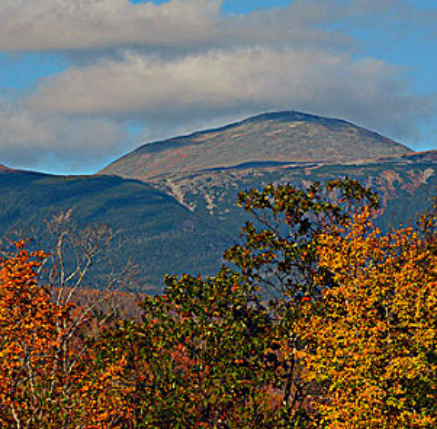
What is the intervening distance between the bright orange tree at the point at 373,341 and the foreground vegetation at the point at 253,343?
0.22ft

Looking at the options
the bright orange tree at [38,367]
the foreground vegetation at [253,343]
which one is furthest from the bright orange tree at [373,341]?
the bright orange tree at [38,367]

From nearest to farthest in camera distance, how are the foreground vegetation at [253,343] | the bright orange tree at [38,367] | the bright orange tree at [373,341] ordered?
the bright orange tree at [373,341], the bright orange tree at [38,367], the foreground vegetation at [253,343]

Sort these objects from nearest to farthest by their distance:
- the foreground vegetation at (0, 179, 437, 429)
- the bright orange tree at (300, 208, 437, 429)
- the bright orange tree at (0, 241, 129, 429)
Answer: the bright orange tree at (300, 208, 437, 429)
the bright orange tree at (0, 241, 129, 429)
the foreground vegetation at (0, 179, 437, 429)

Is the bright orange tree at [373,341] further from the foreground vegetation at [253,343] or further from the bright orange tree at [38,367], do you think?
the bright orange tree at [38,367]

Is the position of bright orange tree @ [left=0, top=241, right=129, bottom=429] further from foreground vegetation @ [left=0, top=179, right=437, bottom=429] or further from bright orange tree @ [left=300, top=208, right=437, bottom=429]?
bright orange tree @ [left=300, top=208, right=437, bottom=429]

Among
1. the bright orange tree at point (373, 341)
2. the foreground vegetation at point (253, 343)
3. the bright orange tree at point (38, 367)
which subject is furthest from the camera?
the foreground vegetation at point (253, 343)

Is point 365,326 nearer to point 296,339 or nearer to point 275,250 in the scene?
point 296,339

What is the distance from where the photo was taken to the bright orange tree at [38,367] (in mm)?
27234

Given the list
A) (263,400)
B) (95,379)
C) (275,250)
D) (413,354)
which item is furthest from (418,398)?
(95,379)

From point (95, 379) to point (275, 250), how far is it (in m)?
9.16

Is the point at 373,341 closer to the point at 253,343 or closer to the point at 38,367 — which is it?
the point at 253,343

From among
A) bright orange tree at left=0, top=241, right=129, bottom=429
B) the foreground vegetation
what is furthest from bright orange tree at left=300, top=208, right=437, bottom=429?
bright orange tree at left=0, top=241, right=129, bottom=429

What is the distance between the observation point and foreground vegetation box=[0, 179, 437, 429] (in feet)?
89.8

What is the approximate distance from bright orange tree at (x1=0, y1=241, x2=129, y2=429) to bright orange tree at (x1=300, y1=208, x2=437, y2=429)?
7711mm
